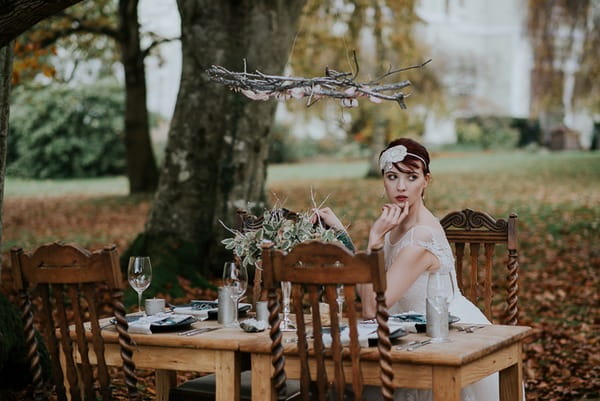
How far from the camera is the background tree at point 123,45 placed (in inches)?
719

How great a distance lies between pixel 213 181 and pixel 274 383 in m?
6.15

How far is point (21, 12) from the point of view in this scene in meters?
4.84

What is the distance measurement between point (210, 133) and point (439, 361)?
6.50 meters

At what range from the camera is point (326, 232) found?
441 centimetres

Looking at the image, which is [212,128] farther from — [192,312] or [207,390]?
[207,390]

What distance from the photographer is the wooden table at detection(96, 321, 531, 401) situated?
12.0ft

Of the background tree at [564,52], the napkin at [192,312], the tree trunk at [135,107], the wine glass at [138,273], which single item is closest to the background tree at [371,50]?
the background tree at [564,52]

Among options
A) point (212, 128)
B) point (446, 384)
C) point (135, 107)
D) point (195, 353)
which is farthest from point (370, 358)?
point (135, 107)

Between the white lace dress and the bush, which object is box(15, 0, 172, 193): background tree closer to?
the bush

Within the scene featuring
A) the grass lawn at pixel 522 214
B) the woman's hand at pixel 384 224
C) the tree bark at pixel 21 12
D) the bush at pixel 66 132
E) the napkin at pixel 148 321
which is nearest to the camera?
the napkin at pixel 148 321

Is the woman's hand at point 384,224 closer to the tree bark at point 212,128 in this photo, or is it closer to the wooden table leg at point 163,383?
the wooden table leg at point 163,383

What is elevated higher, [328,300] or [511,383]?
[328,300]

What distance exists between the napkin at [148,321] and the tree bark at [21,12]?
1.69 metres

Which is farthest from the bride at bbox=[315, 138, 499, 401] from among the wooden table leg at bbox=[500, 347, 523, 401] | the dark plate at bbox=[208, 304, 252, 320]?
the dark plate at bbox=[208, 304, 252, 320]
